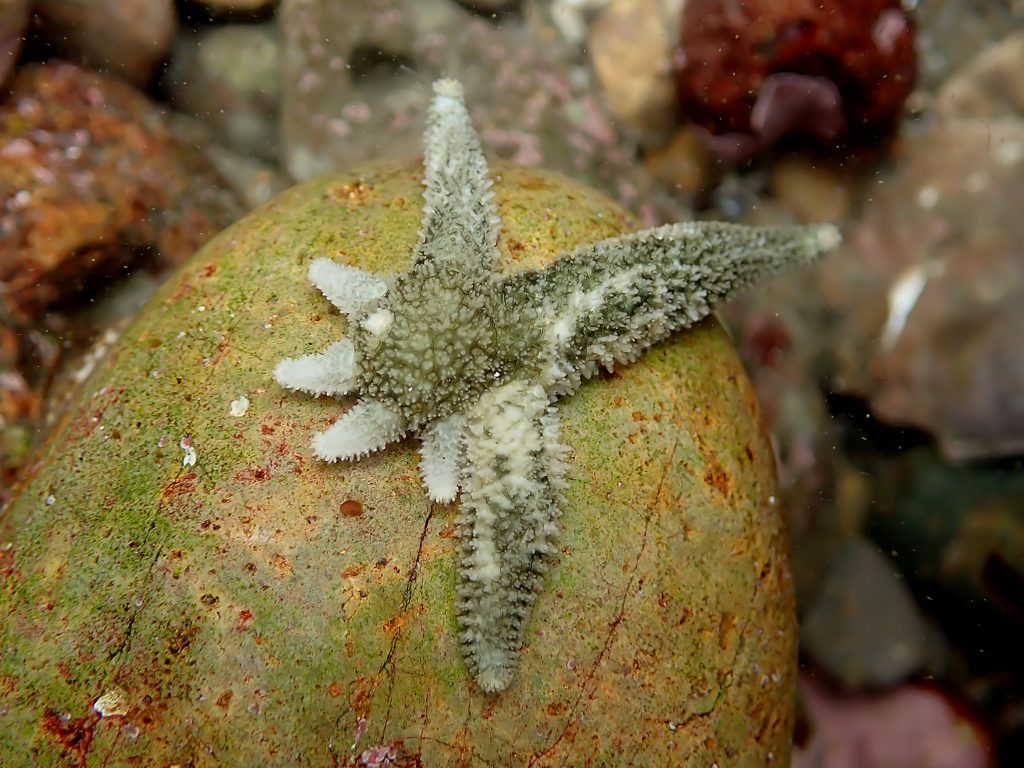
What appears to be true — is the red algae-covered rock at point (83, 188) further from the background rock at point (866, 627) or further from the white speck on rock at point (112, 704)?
the background rock at point (866, 627)

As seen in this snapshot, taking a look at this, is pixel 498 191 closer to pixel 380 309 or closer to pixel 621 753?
pixel 380 309

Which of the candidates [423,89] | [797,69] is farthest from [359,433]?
[797,69]

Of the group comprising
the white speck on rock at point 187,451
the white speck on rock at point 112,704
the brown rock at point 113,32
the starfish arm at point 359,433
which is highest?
the brown rock at point 113,32

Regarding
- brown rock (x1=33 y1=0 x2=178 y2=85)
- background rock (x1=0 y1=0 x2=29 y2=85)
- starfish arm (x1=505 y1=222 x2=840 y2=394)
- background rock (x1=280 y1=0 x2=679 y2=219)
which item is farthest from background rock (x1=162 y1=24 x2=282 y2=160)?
starfish arm (x1=505 y1=222 x2=840 y2=394)

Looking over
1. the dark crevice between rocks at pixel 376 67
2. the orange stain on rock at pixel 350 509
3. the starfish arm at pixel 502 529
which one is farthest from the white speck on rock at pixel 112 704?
the dark crevice between rocks at pixel 376 67

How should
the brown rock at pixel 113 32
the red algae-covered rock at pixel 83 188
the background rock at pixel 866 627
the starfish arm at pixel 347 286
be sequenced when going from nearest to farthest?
1. the starfish arm at pixel 347 286
2. the red algae-covered rock at pixel 83 188
3. the brown rock at pixel 113 32
4. the background rock at pixel 866 627

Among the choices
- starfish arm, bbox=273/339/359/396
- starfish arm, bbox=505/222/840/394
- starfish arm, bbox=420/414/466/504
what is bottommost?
starfish arm, bbox=420/414/466/504

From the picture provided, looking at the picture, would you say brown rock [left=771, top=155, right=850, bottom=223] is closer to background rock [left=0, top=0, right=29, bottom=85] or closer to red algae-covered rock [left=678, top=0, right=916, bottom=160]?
red algae-covered rock [left=678, top=0, right=916, bottom=160]
